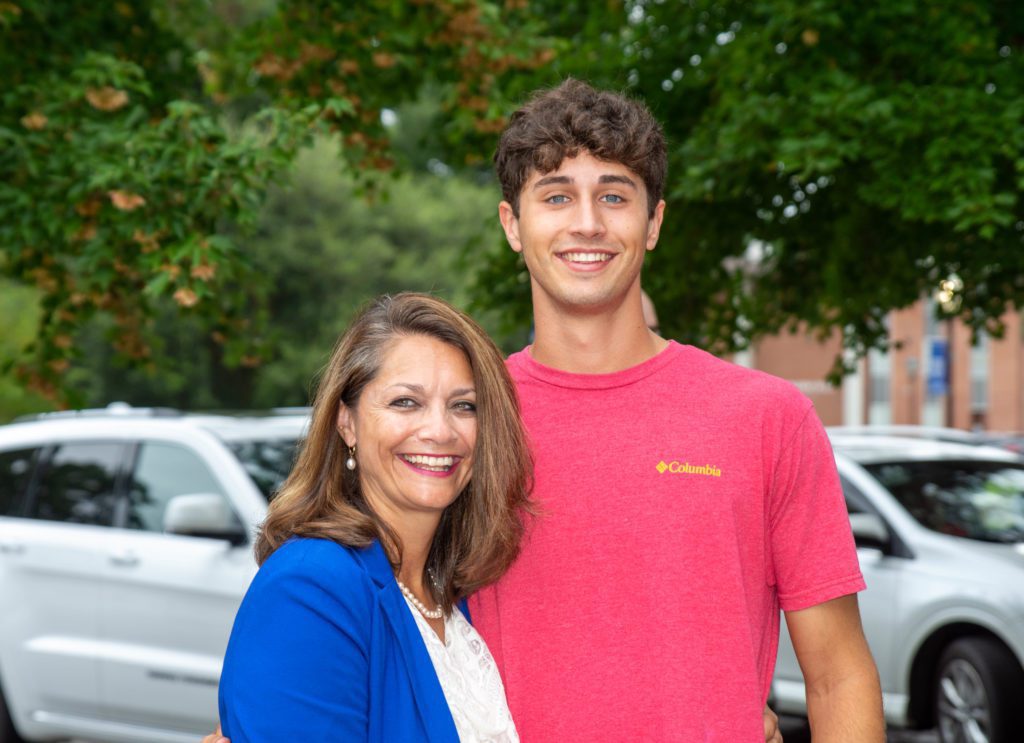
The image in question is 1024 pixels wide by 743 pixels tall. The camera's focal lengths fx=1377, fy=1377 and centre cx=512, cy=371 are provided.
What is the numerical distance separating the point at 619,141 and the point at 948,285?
847 centimetres

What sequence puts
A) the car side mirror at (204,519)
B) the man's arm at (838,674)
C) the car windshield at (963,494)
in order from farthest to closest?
the car windshield at (963,494), the car side mirror at (204,519), the man's arm at (838,674)

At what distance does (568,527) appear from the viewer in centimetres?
262

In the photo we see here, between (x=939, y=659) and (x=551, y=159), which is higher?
(x=551, y=159)

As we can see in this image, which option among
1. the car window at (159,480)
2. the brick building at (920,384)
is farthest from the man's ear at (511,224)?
the brick building at (920,384)

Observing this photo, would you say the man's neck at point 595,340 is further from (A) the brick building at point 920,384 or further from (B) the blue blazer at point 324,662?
(A) the brick building at point 920,384

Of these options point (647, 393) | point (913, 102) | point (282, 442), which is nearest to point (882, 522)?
point (913, 102)

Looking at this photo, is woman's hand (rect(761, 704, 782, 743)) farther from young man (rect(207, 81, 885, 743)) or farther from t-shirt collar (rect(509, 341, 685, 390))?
t-shirt collar (rect(509, 341, 685, 390))

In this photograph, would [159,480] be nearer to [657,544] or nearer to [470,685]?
[470,685]

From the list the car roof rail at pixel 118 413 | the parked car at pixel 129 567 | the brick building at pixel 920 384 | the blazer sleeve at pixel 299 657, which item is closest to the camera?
the blazer sleeve at pixel 299 657

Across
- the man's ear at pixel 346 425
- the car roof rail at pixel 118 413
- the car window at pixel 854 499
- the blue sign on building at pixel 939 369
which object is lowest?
the man's ear at pixel 346 425

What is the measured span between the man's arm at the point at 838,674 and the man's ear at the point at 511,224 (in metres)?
0.95

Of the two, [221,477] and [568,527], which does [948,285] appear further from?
[568,527]

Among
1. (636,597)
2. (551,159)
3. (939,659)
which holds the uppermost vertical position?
(551,159)

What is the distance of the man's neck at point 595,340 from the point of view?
2.74 meters
